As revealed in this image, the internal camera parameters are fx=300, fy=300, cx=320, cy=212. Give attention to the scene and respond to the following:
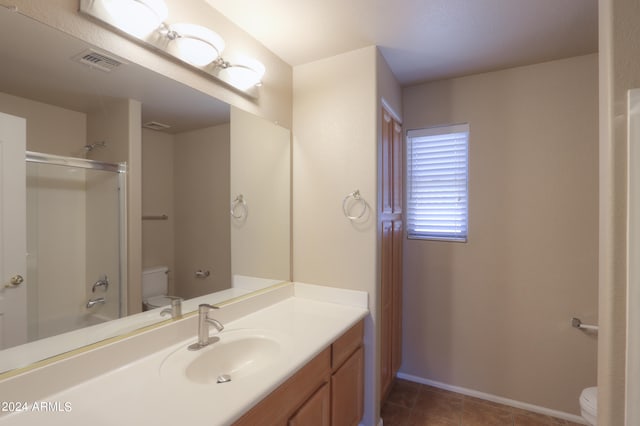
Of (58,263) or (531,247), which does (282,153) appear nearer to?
(58,263)

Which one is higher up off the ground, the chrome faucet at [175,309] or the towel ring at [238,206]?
the towel ring at [238,206]

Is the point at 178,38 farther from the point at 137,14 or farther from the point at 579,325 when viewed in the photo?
the point at 579,325

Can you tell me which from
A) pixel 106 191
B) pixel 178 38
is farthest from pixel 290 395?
pixel 178 38

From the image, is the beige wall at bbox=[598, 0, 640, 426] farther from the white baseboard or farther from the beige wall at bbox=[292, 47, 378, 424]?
the white baseboard

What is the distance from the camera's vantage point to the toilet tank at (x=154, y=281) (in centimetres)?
126

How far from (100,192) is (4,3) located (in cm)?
58

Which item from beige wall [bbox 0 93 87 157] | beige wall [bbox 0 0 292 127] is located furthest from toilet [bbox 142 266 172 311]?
beige wall [bbox 0 0 292 127]

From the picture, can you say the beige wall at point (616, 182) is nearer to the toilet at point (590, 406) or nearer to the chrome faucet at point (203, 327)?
the toilet at point (590, 406)

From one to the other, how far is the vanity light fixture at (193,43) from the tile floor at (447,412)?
243 centimetres

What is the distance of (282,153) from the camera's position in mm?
2002

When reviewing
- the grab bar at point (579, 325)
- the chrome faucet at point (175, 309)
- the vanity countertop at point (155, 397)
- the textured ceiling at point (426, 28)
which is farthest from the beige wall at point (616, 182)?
Result: the chrome faucet at point (175, 309)

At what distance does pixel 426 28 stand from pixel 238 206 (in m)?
1.43

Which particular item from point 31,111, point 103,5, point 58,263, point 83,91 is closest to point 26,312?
point 58,263

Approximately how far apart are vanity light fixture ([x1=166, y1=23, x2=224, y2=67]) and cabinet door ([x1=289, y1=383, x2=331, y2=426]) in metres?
1.55
